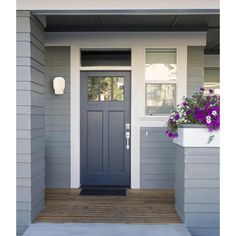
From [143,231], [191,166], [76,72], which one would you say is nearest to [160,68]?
[76,72]

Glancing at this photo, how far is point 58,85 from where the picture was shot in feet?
16.4

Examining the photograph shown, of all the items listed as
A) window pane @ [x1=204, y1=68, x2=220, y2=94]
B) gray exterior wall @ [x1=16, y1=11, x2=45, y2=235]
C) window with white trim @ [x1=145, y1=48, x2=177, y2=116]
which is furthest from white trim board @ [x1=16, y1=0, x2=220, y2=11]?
window pane @ [x1=204, y1=68, x2=220, y2=94]

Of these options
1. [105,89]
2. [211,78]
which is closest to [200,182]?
[105,89]

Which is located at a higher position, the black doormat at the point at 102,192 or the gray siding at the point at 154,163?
the gray siding at the point at 154,163

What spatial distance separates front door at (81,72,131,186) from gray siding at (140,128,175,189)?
0.81 ft

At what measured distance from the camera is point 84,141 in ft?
17.1

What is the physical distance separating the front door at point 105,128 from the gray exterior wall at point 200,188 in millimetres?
1770

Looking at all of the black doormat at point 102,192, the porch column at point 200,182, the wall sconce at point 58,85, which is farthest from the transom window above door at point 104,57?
the porch column at point 200,182

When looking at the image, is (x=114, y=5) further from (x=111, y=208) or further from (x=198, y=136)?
(x=111, y=208)

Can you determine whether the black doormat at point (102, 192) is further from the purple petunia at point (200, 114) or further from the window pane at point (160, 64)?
the window pane at point (160, 64)

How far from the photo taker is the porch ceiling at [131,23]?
459 centimetres

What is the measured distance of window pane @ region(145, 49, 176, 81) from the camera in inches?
202

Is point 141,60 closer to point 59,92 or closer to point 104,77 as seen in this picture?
point 104,77
